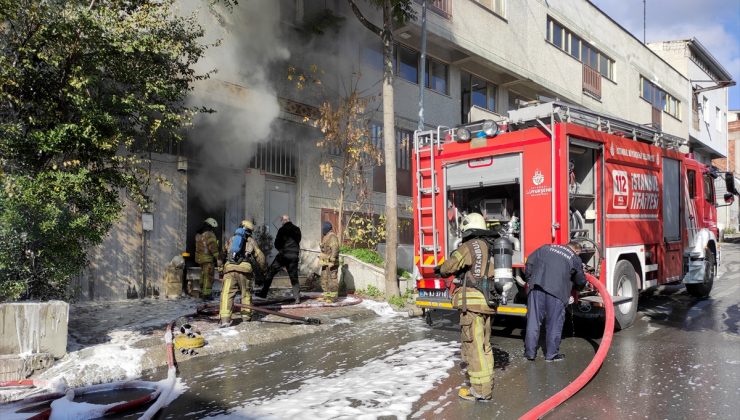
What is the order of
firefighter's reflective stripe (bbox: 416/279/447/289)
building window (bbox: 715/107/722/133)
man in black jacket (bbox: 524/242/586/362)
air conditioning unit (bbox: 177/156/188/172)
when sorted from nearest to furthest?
man in black jacket (bbox: 524/242/586/362) → firefighter's reflective stripe (bbox: 416/279/447/289) → air conditioning unit (bbox: 177/156/188/172) → building window (bbox: 715/107/722/133)

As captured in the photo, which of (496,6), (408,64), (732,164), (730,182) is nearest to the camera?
(730,182)

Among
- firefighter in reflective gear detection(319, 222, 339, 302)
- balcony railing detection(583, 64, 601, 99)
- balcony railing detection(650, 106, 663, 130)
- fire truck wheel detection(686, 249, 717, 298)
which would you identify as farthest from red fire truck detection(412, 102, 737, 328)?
balcony railing detection(650, 106, 663, 130)

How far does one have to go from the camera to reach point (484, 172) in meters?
6.93

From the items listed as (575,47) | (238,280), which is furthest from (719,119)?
(238,280)

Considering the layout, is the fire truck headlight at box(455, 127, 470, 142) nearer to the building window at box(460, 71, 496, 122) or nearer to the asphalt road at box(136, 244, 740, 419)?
the asphalt road at box(136, 244, 740, 419)

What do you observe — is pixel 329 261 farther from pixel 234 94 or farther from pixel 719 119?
pixel 719 119

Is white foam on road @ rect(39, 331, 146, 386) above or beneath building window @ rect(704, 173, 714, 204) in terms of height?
beneath

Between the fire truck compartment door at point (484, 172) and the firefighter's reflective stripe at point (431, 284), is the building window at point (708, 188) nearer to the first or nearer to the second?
the fire truck compartment door at point (484, 172)

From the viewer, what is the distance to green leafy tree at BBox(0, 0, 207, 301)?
5156mm

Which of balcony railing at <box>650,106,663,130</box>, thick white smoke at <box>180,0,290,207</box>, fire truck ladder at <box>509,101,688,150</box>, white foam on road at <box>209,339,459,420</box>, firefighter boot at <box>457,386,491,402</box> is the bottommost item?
white foam on road at <box>209,339,459,420</box>

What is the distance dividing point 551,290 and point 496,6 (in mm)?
13201

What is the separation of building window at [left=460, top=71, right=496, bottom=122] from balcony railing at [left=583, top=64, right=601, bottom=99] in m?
5.14

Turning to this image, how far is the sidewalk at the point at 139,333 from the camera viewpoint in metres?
5.32

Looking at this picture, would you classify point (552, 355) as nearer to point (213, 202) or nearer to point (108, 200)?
point (108, 200)
